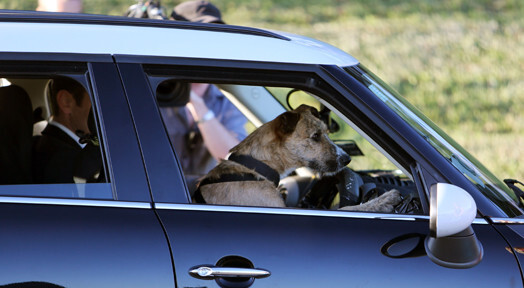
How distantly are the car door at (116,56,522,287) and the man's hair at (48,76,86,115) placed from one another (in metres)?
0.58

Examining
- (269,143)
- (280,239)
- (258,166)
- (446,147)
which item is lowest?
(280,239)

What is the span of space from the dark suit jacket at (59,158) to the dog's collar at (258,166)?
81 centimetres

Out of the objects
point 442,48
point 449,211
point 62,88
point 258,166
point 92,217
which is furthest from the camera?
point 442,48

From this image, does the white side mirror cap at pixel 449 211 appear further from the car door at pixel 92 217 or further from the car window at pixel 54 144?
the car window at pixel 54 144

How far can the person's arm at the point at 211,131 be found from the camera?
18.4 ft

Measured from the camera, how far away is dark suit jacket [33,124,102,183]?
2990 millimetres

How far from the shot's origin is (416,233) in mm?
2598

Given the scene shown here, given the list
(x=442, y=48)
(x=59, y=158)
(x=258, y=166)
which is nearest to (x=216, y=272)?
(x=59, y=158)

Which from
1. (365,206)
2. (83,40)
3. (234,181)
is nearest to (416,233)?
(365,206)

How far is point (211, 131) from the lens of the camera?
5.72 metres

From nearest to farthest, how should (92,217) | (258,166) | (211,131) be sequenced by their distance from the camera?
(92,217) < (258,166) < (211,131)

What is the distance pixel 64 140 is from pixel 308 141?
1328 millimetres

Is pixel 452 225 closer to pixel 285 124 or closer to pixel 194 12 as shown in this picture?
pixel 285 124

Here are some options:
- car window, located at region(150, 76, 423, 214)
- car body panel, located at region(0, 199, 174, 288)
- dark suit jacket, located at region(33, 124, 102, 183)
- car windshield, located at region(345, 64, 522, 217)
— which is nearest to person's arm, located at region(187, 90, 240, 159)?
car window, located at region(150, 76, 423, 214)
